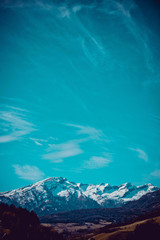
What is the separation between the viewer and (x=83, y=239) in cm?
14425

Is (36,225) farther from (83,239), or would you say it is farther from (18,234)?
(83,239)

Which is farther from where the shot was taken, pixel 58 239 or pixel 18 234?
pixel 58 239

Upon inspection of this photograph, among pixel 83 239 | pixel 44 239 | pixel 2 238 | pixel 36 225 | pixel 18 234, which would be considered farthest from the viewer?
pixel 83 239

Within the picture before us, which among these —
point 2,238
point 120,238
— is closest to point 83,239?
point 120,238

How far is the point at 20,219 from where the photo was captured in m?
85.4

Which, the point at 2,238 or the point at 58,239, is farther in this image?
the point at 58,239

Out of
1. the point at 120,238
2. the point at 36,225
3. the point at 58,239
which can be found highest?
the point at 36,225

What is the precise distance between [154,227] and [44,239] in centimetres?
7255

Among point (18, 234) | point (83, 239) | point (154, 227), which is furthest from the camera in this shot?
point (83, 239)

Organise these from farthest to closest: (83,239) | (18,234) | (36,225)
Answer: (83,239)
(36,225)
(18,234)

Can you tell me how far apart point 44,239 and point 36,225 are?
8219mm

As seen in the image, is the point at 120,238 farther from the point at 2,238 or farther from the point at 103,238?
the point at 2,238

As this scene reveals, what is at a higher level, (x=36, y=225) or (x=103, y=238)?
(x=36, y=225)

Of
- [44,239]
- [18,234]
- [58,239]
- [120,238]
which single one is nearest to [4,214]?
[18,234]
